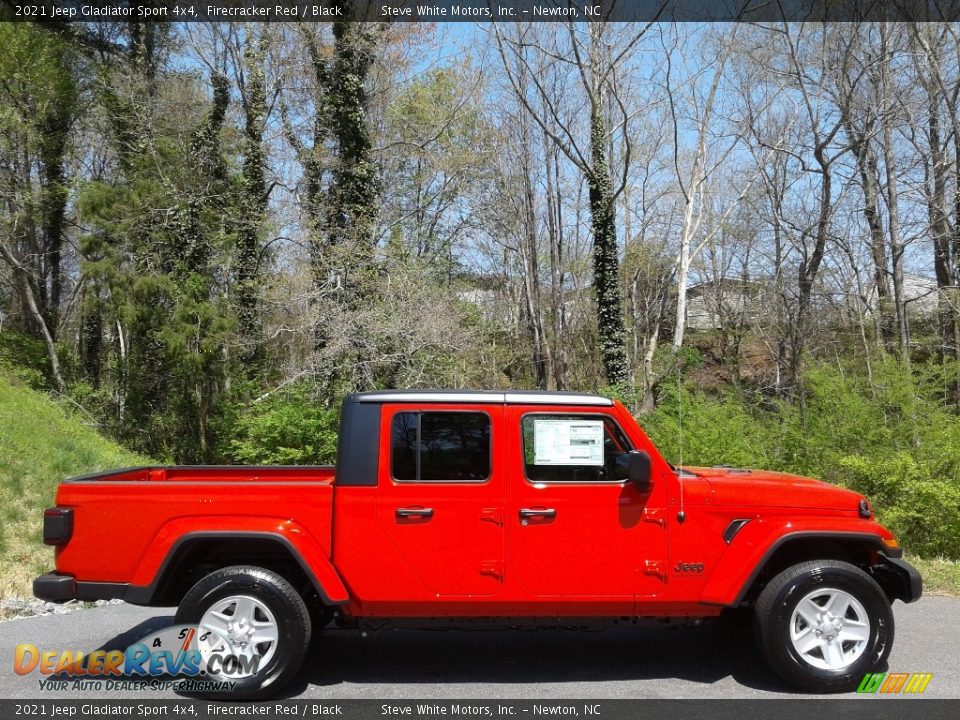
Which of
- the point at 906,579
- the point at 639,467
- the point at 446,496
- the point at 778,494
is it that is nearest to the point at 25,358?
the point at 446,496

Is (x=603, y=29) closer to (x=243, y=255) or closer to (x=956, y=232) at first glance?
(x=956, y=232)

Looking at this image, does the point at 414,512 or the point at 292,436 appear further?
the point at 292,436

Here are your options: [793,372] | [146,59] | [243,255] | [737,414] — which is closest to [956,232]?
[793,372]

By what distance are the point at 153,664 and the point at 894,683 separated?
4685 mm

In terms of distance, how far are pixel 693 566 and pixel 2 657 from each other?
4.71 meters

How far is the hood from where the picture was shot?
5094 millimetres

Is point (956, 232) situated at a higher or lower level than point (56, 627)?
higher

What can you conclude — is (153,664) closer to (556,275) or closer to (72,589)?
(72,589)

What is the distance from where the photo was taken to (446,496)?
501 cm

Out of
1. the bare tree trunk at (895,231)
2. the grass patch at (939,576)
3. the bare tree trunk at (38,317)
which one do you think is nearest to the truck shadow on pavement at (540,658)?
the grass patch at (939,576)

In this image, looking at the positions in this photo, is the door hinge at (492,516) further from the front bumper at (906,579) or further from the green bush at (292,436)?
the green bush at (292,436)

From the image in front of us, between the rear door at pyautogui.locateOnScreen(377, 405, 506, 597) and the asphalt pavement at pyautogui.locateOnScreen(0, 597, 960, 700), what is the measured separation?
73 centimetres

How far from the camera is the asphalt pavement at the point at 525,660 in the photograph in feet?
16.3

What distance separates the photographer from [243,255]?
79.0 ft
